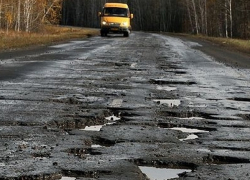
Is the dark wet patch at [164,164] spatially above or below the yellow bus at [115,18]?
below

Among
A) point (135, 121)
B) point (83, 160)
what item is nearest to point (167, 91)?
point (135, 121)

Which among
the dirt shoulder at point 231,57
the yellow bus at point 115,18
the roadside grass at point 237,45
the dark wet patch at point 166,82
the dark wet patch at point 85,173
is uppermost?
the yellow bus at point 115,18

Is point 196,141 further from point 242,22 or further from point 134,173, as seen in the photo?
point 242,22

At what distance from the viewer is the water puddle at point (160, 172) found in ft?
15.1

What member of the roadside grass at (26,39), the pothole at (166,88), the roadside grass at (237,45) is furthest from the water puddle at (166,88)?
the roadside grass at (237,45)

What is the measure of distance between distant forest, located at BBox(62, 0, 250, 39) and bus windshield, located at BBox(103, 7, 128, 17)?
1755 centimetres

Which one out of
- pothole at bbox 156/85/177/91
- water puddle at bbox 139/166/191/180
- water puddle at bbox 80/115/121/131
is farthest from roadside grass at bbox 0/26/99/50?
water puddle at bbox 139/166/191/180

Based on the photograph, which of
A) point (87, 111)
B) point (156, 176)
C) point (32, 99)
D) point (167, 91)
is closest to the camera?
point (156, 176)

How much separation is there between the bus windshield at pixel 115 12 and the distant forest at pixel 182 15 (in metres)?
17.5

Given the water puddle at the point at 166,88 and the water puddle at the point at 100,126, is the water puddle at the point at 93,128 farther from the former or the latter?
the water puddle at the point at 166,88

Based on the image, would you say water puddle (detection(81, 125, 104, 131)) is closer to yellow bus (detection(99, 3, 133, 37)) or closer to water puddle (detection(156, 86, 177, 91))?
water puddle (detection(156, 86, 177, 91))

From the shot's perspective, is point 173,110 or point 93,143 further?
point 173,110

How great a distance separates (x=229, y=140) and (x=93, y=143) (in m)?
1.47

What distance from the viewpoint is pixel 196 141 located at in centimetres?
603
